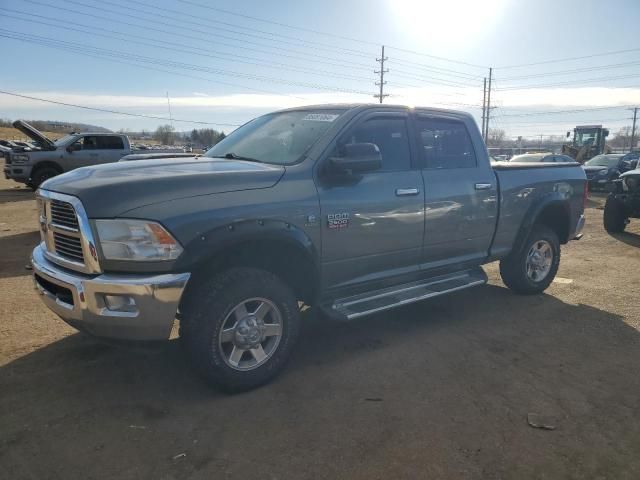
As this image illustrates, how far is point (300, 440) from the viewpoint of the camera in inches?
116

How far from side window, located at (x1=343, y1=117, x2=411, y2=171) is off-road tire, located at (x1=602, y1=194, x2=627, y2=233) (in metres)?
7.94

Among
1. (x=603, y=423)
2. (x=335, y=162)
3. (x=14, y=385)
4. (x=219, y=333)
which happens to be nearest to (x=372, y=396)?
(x=219, y=333)

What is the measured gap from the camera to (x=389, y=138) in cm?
441

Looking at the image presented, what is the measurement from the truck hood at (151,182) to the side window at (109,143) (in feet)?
46.4

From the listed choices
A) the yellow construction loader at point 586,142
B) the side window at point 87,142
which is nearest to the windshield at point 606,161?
the yellow construction loader at point 586,142

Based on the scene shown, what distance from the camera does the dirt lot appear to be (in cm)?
274

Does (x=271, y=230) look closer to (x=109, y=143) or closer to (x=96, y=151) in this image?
(x=96, y=151)

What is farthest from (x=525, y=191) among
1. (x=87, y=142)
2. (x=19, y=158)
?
(x=19, y=158)

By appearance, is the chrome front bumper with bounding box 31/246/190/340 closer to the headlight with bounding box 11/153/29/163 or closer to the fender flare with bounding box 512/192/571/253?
the fender flare with bounding box 512/192/571/253

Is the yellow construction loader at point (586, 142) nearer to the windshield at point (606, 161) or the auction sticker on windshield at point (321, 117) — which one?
the windshield at point (606, 161)

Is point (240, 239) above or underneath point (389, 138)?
underneath

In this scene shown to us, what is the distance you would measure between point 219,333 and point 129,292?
0.65 meters

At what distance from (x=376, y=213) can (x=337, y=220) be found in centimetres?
41

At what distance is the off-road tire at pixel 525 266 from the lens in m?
5.79
